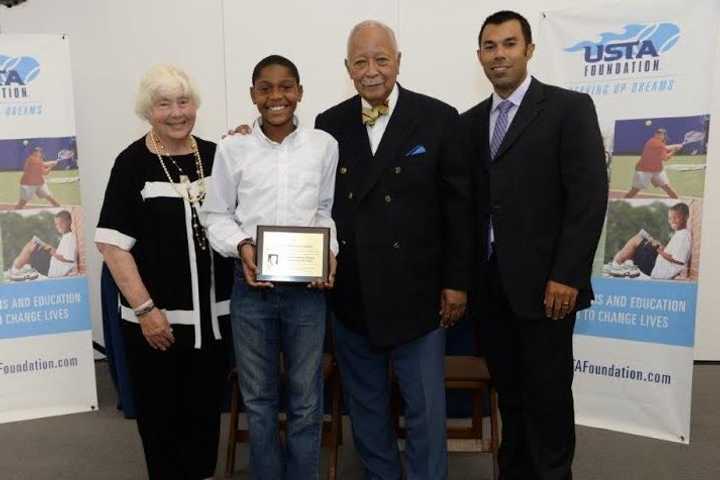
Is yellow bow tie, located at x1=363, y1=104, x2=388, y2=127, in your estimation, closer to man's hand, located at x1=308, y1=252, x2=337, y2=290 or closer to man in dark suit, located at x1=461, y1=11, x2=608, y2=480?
man in dark suit, located at x1=461, y1=11, x2=608, y2=480

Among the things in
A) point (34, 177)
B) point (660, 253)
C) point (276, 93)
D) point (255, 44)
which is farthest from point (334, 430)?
point (255, 44)

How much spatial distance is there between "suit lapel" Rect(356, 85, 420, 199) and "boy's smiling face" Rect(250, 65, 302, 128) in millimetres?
325

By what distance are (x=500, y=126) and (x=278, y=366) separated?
120 centimetres

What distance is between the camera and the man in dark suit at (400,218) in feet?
7.38

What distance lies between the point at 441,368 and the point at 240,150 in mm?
1086

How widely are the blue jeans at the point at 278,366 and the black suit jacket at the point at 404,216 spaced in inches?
8.3

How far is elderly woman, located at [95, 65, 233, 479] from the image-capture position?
7.59 ft

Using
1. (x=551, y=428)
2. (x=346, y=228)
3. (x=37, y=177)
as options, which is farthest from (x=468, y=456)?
(x=37, y=177)

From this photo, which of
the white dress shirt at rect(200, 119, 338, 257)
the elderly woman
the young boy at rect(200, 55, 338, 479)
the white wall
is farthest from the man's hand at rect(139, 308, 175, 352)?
the white wall

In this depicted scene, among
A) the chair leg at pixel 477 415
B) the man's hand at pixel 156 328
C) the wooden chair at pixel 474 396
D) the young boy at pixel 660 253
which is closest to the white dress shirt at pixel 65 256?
the man's hand at pixel 156 328

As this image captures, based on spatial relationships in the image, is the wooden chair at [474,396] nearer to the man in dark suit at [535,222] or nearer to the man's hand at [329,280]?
the man in dark suit at [535,222]

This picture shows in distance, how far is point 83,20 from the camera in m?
4.60

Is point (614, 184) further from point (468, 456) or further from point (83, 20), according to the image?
point (83, 20)

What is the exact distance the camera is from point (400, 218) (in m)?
2.27
